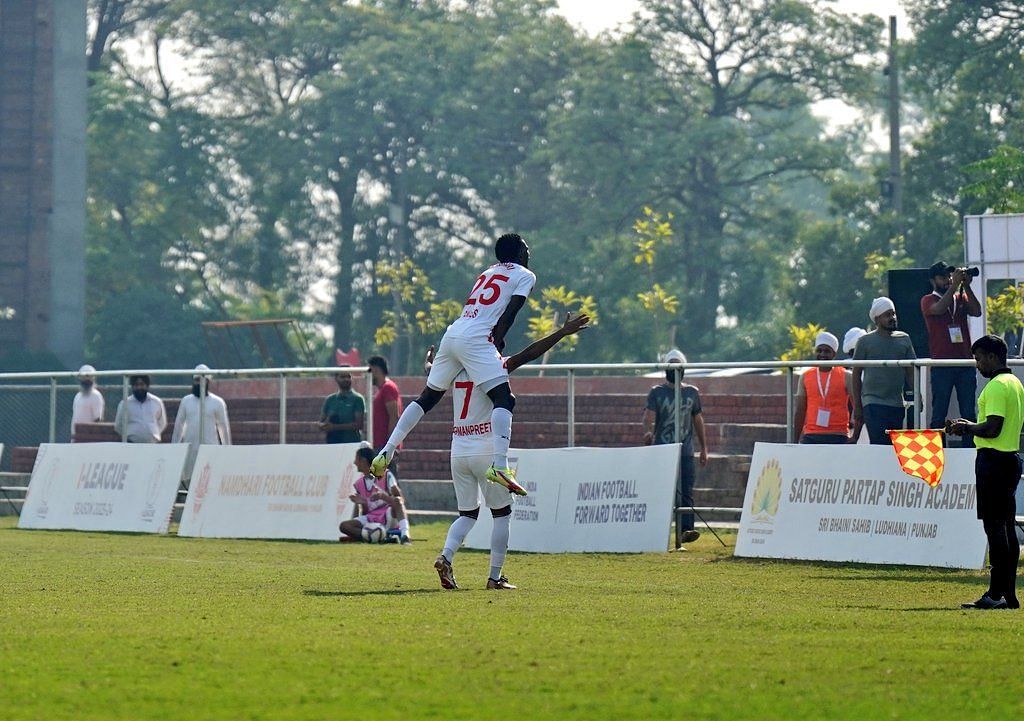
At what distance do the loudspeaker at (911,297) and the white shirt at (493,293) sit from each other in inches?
346

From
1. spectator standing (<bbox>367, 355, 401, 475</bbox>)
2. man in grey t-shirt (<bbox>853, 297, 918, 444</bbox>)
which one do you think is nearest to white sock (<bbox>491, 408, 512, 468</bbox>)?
man in grey t-shirt (<bbox>853, 297, 918, 444</bbox>)

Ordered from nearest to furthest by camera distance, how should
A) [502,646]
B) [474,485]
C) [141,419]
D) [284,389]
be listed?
1. [502,646]
2. [474,485]
3. [284,389]
4. [141,419]

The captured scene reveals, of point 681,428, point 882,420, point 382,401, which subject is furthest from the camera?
point 382,401

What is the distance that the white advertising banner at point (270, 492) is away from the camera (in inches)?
809

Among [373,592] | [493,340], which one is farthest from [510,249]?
[373,592]

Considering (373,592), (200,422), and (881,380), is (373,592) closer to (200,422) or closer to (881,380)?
(881,380)

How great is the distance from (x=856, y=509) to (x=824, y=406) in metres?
1.95

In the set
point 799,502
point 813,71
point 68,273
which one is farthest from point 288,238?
point 799,502

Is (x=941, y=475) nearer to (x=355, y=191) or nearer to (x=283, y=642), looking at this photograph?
(x=283, y=642)

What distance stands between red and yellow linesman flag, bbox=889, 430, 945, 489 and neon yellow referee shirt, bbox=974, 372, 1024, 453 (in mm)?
3610

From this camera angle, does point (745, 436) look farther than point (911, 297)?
Yes

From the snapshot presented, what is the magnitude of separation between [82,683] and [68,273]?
51485mm

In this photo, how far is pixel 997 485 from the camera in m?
11.9

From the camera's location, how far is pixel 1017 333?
101 feet
